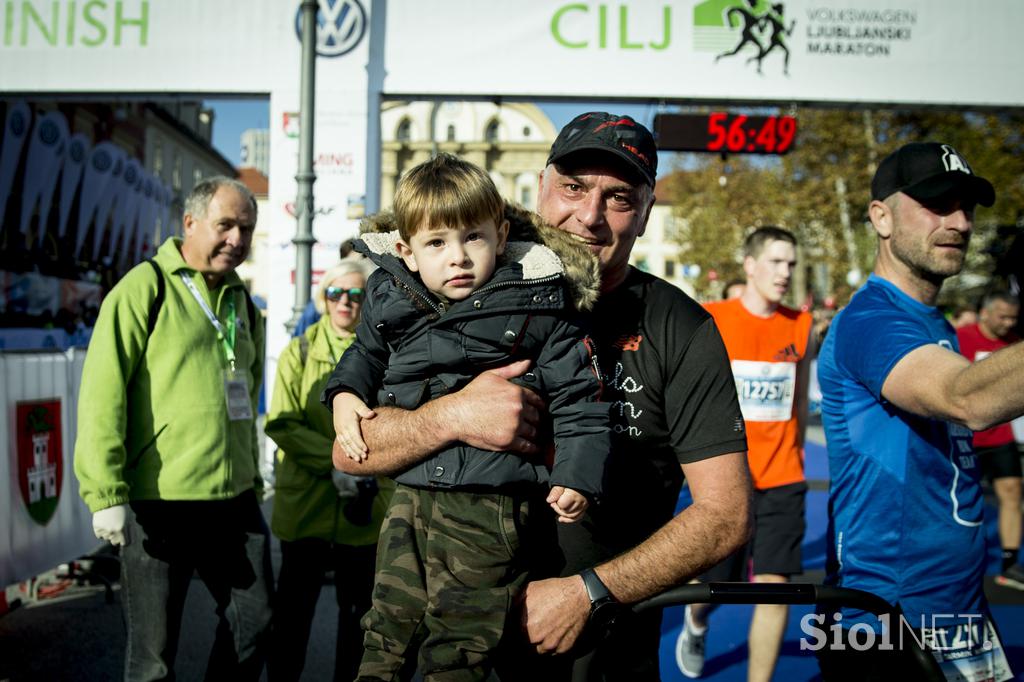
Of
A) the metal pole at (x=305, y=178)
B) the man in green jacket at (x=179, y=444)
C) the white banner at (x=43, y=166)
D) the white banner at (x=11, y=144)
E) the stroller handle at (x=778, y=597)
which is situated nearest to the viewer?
the stroller handle at (x=778, y=597)

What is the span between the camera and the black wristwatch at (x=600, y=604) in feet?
5.57

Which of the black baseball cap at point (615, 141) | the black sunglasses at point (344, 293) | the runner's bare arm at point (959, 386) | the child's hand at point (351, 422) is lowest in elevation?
the child's hand at point (351, 422)

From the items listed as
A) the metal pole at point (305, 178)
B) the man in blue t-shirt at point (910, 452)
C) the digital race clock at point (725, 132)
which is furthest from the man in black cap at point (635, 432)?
the digital race clock at point (725, 132)

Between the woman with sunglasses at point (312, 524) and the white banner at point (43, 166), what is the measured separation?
1086cm

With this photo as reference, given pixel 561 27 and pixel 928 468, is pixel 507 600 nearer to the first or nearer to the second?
pixel 928 468

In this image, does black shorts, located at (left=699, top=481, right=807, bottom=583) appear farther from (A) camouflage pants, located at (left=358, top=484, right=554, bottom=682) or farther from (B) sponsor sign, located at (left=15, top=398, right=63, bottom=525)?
(B) sponsor sign, located at (left=15, top=398, right=63, bottom=525)

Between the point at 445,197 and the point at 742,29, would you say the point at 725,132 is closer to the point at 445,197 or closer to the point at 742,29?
the point at 742,29

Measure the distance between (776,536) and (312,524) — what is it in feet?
8.41

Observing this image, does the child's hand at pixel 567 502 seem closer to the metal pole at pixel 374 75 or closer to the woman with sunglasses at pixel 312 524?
the woman with sunglasses at pixel 312 524

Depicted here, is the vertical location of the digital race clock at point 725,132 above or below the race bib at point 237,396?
above

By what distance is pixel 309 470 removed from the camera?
4.00 meters

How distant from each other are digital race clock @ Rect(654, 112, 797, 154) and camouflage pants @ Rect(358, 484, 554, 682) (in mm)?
9482

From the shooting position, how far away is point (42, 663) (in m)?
4.46

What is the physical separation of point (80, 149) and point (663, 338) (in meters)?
A: 14.4
